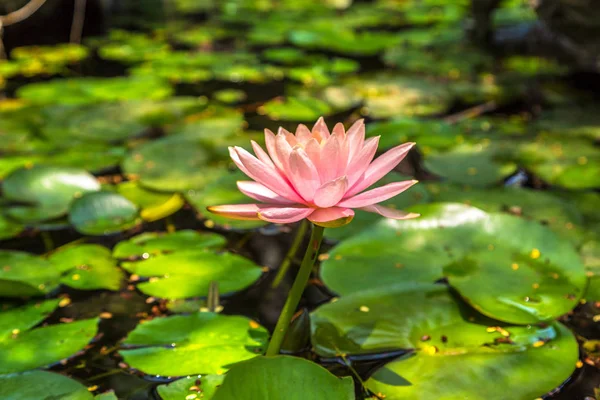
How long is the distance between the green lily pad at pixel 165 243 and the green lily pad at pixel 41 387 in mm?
554

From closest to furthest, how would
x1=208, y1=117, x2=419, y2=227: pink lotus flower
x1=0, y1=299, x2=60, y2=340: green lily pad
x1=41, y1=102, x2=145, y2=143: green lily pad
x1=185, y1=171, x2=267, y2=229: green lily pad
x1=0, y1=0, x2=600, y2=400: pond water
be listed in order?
1. x1=208, y1=117, x2=419, y2=227: pink lotus flower
2. x1=0, y1=0, x2=600, y2=400: pond water
3. x1=0, y1=299, x2=60, y2=340: green lily pad
4. x1=185, y1=171, x2=267, y2=229: green lily pad
5. x1=41, y1=102, x2=145, y2=143: green lily pad

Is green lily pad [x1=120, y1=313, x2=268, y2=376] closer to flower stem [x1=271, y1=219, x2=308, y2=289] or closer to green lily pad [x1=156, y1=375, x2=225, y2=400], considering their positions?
green lily pad [x1=156, y1=375, x2=225, y2=400]

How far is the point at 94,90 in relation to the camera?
3.19 metres

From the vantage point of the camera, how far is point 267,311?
4.83ft

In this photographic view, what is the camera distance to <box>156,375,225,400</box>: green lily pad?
1119mm

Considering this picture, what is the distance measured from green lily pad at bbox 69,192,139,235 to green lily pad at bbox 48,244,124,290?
4.7 inches

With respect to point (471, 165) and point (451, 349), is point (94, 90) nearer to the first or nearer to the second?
point (471, 165)

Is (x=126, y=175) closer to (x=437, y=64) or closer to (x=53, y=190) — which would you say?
(x=53, y=190)

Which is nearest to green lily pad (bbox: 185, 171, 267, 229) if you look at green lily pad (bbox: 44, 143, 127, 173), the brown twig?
green lily pad (bbox: 44, 143, 127, 173)

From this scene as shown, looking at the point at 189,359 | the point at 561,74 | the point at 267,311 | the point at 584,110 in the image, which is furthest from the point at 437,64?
A: the point at 189,359

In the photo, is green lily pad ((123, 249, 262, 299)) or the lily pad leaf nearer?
the lily pad leaf

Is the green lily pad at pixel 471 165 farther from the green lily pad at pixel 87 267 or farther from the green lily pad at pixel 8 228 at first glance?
the green lily pad at pixel 8 228

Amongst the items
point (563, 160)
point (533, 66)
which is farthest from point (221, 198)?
point (533, 66)

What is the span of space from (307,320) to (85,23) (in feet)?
15.0
